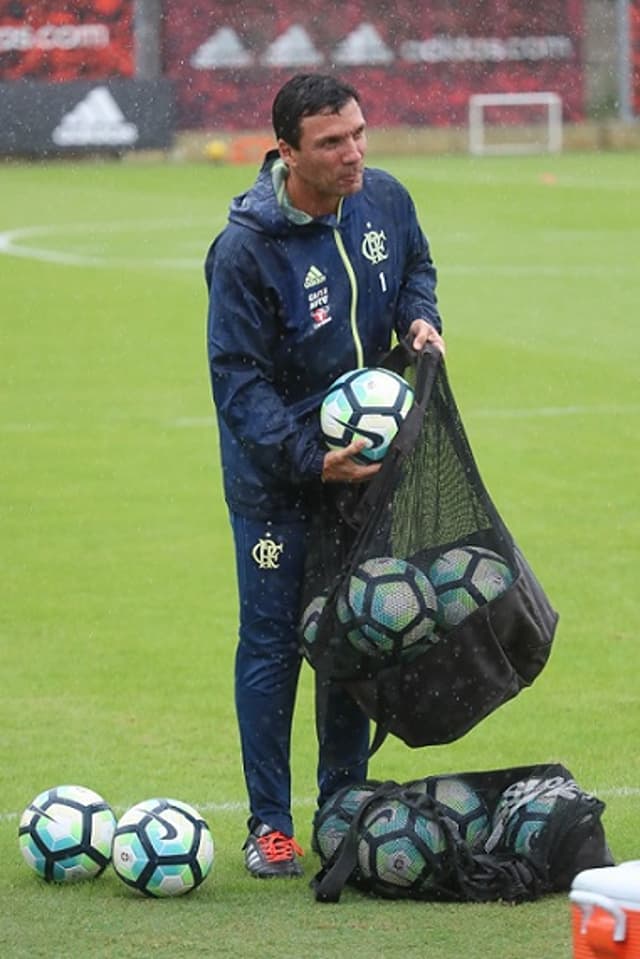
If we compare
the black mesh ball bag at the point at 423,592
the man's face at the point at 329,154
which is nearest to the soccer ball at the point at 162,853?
the black mesh ball bag at the point at 423,592

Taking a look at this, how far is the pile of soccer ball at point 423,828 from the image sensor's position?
Answer: 603cm

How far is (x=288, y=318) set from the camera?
6.34m

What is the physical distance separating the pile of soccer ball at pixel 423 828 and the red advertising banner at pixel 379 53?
A: 3842 centimetres

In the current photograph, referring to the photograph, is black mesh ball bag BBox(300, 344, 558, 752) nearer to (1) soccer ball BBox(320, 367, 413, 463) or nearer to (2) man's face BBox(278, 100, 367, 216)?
(1) soccer ball BBox(320, 367, 413, 463)

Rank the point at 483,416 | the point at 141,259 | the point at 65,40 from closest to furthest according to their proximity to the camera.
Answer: the point at 483,416 → the point at 141,259 → the point at 65,40

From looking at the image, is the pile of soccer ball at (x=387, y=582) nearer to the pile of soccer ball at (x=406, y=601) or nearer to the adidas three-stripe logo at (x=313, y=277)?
the pile of soccer ball at (x=406, y=601)

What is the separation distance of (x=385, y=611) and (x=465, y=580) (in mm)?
283

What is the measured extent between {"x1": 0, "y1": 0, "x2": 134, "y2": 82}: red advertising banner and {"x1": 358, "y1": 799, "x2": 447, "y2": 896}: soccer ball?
1463 inches

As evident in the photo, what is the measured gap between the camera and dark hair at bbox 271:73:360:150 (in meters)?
6.17

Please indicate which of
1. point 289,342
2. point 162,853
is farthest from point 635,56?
point 162,853

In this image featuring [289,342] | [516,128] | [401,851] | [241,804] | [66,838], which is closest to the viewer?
[401,851]

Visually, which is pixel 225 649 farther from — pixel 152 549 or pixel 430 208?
pixel 430 208

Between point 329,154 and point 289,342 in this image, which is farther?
point 289,342

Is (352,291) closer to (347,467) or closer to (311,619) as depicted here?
(347,467)
